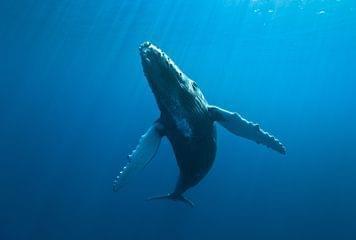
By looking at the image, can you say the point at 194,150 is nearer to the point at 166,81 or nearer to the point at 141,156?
the point at 141,156

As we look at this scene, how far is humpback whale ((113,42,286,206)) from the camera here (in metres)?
7.82

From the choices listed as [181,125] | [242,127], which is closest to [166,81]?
[181,125]

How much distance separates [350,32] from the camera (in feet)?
147

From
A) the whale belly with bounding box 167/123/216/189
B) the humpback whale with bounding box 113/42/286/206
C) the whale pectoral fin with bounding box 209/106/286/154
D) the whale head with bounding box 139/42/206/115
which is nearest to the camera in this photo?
the whale head with bounding box 139/42/206/115

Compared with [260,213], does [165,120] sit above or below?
above

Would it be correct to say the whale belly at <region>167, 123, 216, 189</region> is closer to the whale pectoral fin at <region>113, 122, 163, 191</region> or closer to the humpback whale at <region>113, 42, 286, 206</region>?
the humpback whale at <region>113, 42, 286, 206</region>

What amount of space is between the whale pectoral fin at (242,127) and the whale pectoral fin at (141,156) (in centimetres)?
122

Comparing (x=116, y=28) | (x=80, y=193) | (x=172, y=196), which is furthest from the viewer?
(x=80, y=193)

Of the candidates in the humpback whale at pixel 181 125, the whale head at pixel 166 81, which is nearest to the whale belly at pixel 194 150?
the humpback whale at pixel 181 125

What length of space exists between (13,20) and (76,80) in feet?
115

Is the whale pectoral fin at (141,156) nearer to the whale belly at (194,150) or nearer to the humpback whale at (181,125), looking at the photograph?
the humpback whale at (181,125)

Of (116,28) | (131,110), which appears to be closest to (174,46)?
(116,28)

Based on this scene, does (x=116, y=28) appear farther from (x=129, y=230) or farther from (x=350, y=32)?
(x=350, y=32)

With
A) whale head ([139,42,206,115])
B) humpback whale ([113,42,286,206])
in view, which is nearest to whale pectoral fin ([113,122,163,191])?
humpback whale ([113,42,286,206])
